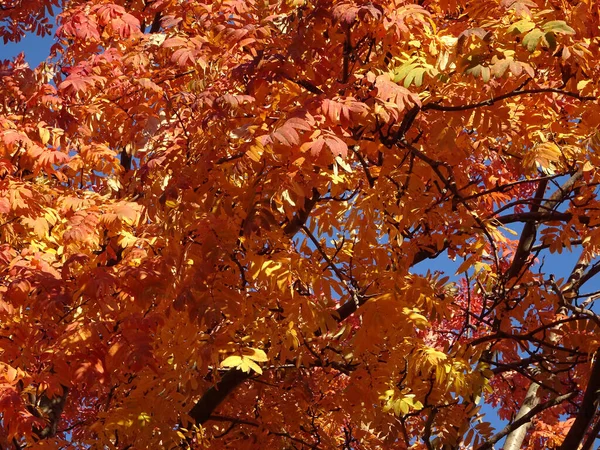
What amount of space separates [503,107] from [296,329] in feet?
7.75

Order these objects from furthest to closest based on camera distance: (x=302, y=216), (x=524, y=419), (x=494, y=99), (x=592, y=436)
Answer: (x=302, y=216) → (x=524, y=419) → (x=592, y=436) → (x=494, y=99)

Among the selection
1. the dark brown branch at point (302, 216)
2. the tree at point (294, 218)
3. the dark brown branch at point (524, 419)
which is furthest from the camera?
the dark brown branch at point (302, 216)

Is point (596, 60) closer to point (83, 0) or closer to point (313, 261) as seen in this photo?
point (313, 261)

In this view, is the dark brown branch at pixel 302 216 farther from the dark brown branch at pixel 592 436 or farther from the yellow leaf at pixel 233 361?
the dark brown branch at pixel 592 436

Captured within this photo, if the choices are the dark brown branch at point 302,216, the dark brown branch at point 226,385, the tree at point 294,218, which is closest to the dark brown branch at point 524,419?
the tree at point 294,218

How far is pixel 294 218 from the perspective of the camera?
666 centimetres

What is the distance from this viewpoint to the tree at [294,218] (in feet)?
16.2

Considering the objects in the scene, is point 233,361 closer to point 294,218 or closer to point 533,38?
point 294,218

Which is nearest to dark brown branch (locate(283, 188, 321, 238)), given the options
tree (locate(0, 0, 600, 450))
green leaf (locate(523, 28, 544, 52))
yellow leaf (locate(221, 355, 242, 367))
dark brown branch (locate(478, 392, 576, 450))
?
tree (locate(0, 0, 600, 450))

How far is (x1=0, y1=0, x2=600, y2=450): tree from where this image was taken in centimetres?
494

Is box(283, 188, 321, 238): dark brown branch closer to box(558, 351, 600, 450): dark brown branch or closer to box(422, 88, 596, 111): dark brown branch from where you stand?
box(422, 88, 596, 111): dark brown branch

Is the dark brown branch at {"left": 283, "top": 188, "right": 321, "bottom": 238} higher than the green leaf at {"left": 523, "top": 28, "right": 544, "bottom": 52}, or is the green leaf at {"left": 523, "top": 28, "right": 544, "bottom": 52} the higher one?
the dark brown branch at {"left": 283, "top": 188, "right": 321, "bottom": 238}

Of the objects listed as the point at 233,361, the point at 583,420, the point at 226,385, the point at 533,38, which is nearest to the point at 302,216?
the point at 226,385

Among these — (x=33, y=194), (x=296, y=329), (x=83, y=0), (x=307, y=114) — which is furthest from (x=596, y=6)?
(x=83, y=0)
